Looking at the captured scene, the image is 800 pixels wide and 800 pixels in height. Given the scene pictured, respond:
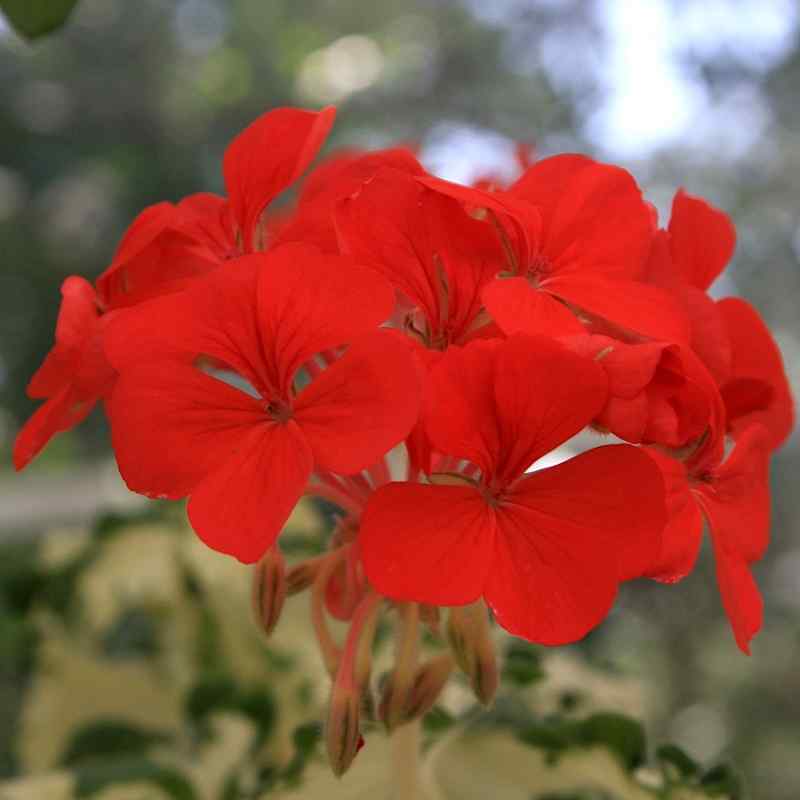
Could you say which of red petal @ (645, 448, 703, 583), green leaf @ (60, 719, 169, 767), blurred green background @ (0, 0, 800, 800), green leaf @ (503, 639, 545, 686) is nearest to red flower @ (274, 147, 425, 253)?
red petal @ (645, 448, 703, 583)

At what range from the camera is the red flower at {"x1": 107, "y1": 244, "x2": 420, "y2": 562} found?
273 mm

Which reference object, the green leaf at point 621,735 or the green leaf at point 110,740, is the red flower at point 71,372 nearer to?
the green leaf at point 621,735

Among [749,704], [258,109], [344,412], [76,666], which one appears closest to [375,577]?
[344,412]

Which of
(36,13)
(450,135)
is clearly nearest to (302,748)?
(36,13)

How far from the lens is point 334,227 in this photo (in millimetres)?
317

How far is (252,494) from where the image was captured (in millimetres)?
276

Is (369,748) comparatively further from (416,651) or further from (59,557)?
(59,557)

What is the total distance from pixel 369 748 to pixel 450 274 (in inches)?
8.7

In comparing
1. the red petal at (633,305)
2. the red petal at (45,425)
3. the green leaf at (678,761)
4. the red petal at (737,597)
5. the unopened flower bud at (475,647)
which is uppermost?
the red petal at (633,305)

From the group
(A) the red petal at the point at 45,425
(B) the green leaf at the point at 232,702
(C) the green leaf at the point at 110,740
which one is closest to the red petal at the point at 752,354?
(A) the red petal at the point at 45,425

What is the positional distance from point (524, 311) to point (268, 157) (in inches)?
4.3

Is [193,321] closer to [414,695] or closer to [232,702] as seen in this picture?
[414,695]

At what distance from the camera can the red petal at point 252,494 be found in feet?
0.89

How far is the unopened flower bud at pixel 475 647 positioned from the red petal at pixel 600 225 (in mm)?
110
